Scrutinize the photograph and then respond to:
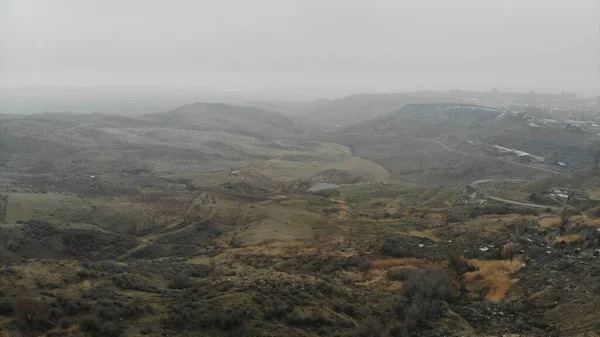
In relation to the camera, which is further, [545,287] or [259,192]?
[259,192]

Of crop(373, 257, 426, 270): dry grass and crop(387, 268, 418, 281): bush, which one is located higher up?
crop(387, 268, 418, 281): bush

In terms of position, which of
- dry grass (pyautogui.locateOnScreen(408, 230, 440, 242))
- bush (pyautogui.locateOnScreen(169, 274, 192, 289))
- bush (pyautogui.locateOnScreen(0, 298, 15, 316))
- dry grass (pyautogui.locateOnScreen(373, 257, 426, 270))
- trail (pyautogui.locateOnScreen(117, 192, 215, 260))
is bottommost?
trail (pyautogui.locateOnScreen(117, 192, 215, 260))

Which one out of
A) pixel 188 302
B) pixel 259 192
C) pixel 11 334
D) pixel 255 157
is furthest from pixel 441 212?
pixel 255 157

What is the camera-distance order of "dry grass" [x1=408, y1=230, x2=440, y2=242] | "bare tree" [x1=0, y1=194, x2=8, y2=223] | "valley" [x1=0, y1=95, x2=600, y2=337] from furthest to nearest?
"bare tree" [x1=0, y1=194, x2=8, y2=223] < "dry grass" [x1=408, y1=230, x2=440, y2=242] < "valley" [x1=0, y1=95, x2=600, y2=337]

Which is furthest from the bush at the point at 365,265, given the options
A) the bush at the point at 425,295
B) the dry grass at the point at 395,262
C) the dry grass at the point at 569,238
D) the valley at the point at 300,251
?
the dry grass at the point at 569,238

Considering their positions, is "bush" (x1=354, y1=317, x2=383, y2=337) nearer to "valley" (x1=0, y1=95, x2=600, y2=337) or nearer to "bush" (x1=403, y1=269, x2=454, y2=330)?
"valley" (x1=0, y1=95, x2=600, y2=337)

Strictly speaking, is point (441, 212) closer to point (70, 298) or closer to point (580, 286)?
point (580, 286)

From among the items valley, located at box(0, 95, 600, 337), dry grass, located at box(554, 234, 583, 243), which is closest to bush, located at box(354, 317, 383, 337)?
valley, located at box(0, 95, 600, 337)

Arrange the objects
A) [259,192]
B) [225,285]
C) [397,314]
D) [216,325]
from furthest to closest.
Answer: [259,192] → [225,285] → [397,314] → [216,325]
